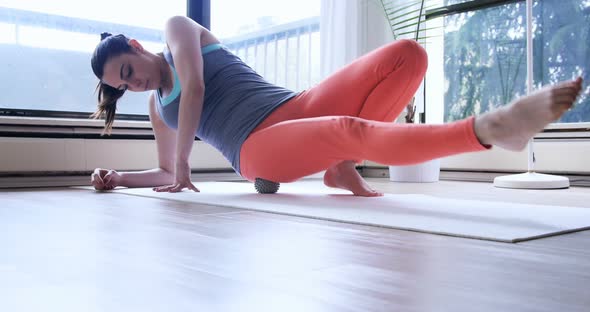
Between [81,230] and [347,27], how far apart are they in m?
2.73

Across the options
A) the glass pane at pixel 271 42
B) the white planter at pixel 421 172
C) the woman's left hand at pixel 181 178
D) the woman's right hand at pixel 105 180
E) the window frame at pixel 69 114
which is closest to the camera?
the woman's left hand at pixel 181 178

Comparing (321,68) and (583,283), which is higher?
(321,68)

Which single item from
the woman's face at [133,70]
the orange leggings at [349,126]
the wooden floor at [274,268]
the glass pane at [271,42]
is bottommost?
the wooden floor at [274,268]

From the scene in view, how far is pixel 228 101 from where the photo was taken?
209 centimetres

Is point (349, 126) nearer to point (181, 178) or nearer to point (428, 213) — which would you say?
point (428, 213)

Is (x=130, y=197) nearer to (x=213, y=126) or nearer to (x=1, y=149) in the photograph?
Answer: (x=213, y=126)

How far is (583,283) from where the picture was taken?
709 mm

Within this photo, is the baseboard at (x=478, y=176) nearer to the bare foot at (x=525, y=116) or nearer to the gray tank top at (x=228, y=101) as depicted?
the gray tank top at (x=228, y=101)

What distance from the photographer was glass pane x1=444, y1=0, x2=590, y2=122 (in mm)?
2994

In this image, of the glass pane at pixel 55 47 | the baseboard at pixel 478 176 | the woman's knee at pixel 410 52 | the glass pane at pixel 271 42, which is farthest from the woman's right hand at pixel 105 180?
the baseboard at pixel 478 176

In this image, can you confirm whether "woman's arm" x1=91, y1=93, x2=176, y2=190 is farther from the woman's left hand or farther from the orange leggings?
the orange leggings

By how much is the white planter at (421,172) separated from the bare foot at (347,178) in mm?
1246

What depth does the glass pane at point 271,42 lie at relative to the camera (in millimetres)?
3682

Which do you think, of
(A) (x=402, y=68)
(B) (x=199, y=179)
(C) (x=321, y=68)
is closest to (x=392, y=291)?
(A) (x=402, y=68)
